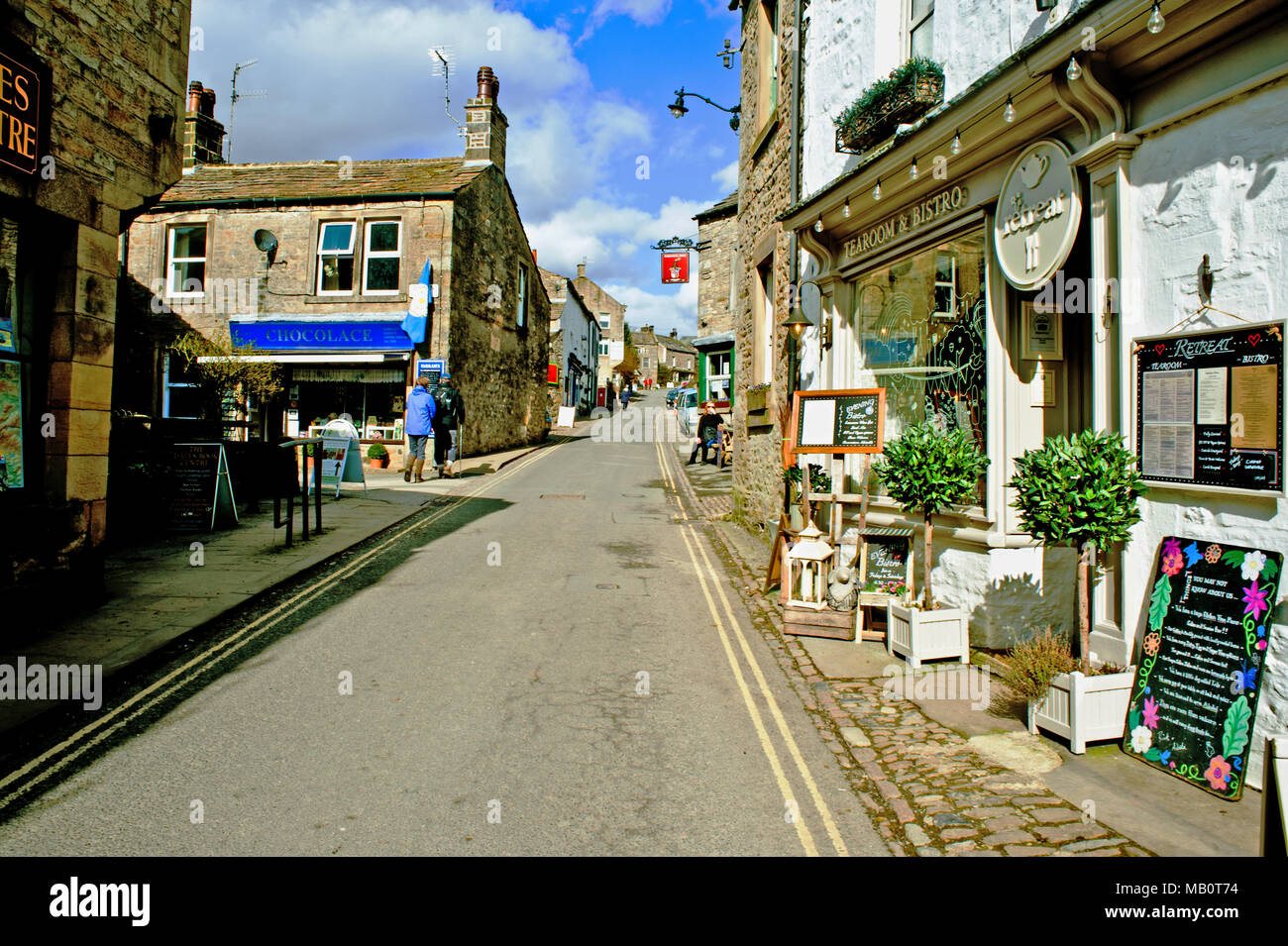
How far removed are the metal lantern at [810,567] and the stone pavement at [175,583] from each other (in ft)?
17.1

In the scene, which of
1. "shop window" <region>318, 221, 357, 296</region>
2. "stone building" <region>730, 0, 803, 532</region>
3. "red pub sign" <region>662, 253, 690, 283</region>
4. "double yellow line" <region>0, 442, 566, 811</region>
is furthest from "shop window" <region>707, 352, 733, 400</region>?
"double yellow line" <region>0, 442, 566, 811</region>

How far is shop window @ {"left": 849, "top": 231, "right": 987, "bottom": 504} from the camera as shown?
7152mm

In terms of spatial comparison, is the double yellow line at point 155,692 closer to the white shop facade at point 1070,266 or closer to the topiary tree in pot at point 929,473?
the topiary tree in pot at point 929,473

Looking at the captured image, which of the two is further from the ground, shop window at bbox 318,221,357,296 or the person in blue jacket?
shop window at bbox 318,221,357,296

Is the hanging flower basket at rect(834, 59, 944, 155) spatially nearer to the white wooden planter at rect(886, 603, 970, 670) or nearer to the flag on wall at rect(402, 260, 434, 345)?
the white wooden planter at rect(886, 603, 970, 670)

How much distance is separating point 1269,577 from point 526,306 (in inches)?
1124

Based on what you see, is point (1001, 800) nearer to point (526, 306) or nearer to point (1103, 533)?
point (1103, 533)

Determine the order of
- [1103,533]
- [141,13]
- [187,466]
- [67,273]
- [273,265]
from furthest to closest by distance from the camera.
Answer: [273,265] < [187,466] < [141,13] < [67,273] < [1103,533]

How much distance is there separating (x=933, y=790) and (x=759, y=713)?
1.32 metres

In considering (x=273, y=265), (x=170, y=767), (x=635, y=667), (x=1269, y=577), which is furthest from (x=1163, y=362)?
(x=273, y=265)

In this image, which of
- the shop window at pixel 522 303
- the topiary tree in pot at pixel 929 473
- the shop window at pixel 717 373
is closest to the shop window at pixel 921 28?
the topiary tree in pot at pixel 929 473

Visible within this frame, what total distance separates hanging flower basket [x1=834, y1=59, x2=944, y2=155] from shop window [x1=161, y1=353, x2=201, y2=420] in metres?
20.4

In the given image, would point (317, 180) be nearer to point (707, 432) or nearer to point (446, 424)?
point (446, 424)

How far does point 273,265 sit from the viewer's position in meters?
21.9
